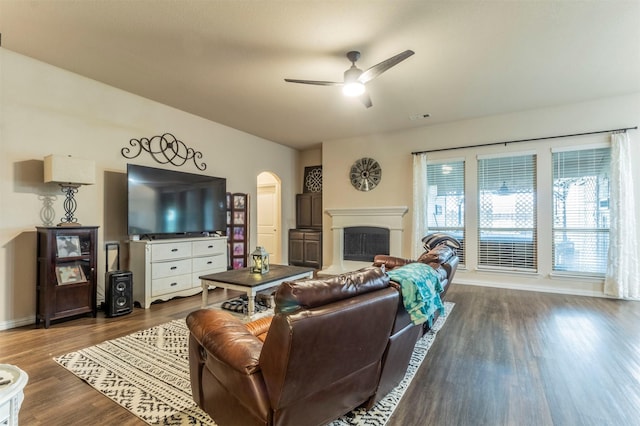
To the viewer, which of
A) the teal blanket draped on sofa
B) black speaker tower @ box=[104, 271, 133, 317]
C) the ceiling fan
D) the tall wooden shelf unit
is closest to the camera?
the teal blanket draped on sofa

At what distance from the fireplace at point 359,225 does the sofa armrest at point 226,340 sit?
15.4 feet

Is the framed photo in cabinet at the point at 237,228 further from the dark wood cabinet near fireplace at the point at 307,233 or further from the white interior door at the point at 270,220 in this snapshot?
the dark wood cabinet near fireplace at the point at 307,233

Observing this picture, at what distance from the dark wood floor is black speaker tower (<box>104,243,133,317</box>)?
0.10 m

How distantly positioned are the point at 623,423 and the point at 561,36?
321cm

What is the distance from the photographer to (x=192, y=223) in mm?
A: 4711

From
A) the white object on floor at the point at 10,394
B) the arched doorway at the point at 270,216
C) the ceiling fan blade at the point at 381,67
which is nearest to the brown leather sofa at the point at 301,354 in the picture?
the white object on floor at the point at 10,394

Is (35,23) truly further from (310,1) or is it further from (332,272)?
(332,272)

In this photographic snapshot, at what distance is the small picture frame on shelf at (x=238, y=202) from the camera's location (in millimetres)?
5828

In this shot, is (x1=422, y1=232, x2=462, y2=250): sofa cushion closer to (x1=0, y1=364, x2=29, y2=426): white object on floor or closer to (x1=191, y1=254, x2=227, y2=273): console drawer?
(x1=191, y1=254, x2=227, y2=273): console drawer

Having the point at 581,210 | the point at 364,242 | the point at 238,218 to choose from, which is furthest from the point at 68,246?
the point at 581,210

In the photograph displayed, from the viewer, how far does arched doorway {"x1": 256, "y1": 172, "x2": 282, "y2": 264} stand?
728 cm

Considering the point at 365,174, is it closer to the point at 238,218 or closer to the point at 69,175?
the point at 238,218

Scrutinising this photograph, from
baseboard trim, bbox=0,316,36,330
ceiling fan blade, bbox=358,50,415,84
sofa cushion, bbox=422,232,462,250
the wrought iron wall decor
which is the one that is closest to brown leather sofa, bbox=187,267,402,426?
ceiling fan blade, bbox=358,50,415,84

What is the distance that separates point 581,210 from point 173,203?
617 centimetres
